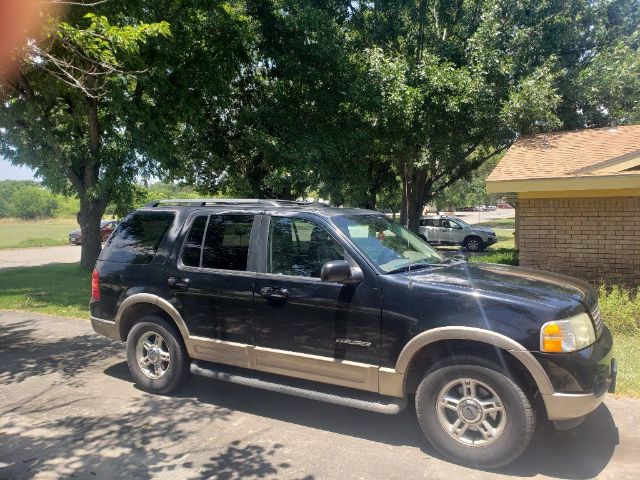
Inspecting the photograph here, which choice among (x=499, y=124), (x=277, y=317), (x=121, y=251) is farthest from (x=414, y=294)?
(x=499, y=124)

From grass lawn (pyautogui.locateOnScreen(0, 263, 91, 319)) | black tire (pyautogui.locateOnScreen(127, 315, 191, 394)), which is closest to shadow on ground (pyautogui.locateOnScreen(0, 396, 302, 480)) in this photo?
black tire (pyautogui.locateOnScreen(127, 315, 191, 394))

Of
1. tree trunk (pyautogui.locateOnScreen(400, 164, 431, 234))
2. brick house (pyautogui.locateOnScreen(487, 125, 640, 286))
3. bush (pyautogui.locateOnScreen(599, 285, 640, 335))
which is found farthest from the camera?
tree trunk (pyautogui.locateOnScreen(400, 164, 431, 234))

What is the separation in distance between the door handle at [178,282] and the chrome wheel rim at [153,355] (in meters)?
0.57

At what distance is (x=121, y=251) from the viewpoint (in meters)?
5.43

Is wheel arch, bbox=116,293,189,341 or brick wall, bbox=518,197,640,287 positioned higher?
brick wall, bbox=518,197,640,287

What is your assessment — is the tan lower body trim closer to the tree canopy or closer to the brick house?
the brick house

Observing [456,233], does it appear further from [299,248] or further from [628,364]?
[299,248]

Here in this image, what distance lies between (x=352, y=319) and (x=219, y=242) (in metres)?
1.60

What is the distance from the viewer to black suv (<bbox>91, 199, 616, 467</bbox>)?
350 cm

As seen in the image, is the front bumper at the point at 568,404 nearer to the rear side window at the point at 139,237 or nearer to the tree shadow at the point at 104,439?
the tree shadow at the point at 104,439

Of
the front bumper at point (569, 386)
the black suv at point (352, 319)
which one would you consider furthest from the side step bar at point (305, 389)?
the front bumper at point (569, 386)

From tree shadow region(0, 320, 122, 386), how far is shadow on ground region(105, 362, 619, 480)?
95cm

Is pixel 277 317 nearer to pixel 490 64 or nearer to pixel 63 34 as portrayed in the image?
pixel 63 34

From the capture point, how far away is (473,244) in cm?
2425
